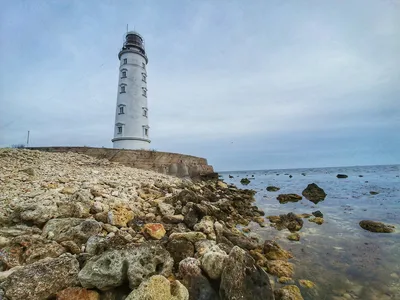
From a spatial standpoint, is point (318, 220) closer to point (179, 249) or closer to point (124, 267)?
point (179, 249)

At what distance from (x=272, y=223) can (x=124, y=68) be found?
20565 millimetres

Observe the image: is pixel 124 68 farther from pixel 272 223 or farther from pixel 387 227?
pixel 387 227

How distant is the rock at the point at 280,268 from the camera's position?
4258 mm

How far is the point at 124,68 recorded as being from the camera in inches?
863

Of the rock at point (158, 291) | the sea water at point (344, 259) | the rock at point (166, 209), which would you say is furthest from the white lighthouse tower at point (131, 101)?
the rock at point (158, 291)

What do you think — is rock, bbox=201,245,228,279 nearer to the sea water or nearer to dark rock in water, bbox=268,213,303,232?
the sea water

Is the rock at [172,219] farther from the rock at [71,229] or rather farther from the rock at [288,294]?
the rock at [288,294]

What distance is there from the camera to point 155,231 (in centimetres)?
477

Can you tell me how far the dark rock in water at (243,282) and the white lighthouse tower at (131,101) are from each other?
18315 millimetres

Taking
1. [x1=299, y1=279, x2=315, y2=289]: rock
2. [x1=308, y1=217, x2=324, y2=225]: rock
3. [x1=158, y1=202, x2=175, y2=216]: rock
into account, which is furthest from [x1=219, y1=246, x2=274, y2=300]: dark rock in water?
[x1=308, y1=217, x2=324, y2=225]: rock

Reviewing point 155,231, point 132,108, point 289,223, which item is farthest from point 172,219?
point 132,108

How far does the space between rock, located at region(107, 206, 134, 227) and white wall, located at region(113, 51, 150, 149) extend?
15204mm

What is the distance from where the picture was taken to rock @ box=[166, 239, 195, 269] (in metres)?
3.76

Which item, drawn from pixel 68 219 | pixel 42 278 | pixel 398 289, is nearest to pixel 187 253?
pixel 42 278
